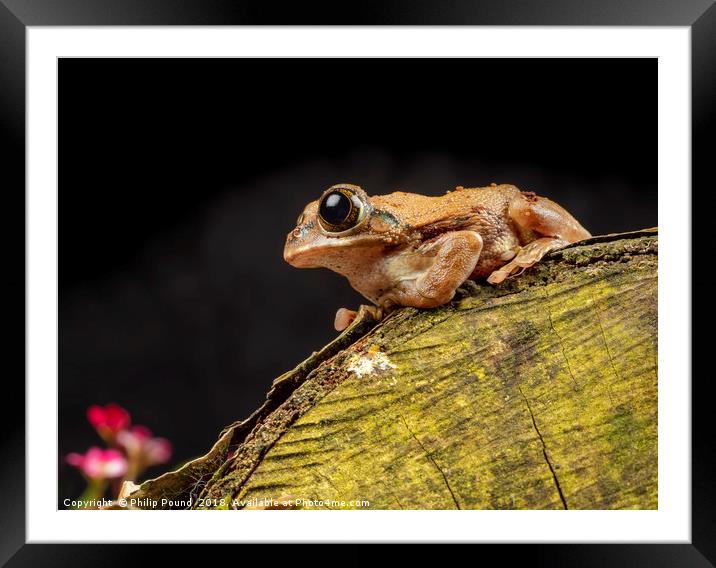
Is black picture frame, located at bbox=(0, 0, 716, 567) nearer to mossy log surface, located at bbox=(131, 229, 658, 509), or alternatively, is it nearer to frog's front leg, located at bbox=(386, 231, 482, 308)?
mossy log surface, located at bbox=(131, 229, 658, 509)

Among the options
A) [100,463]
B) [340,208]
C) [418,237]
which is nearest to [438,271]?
[418,237]

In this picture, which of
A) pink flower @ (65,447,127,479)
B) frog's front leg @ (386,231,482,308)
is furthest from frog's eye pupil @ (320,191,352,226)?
pink flower @ (65,447,127,479)

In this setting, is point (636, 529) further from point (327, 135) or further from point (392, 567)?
point (327, 135)

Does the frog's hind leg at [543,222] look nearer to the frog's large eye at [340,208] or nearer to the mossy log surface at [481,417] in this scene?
the mossy log surface at [481,417]

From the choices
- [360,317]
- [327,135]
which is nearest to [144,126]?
[327,135]

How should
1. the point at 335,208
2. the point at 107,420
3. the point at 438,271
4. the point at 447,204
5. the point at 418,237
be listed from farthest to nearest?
the point at 107,420 → the point at 447,204 → the point at 418,237 → the point at 335,208 → the point at 438,271

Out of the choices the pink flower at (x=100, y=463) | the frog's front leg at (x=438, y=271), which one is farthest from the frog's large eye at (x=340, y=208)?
the pink flower at (x=100, y=463)
